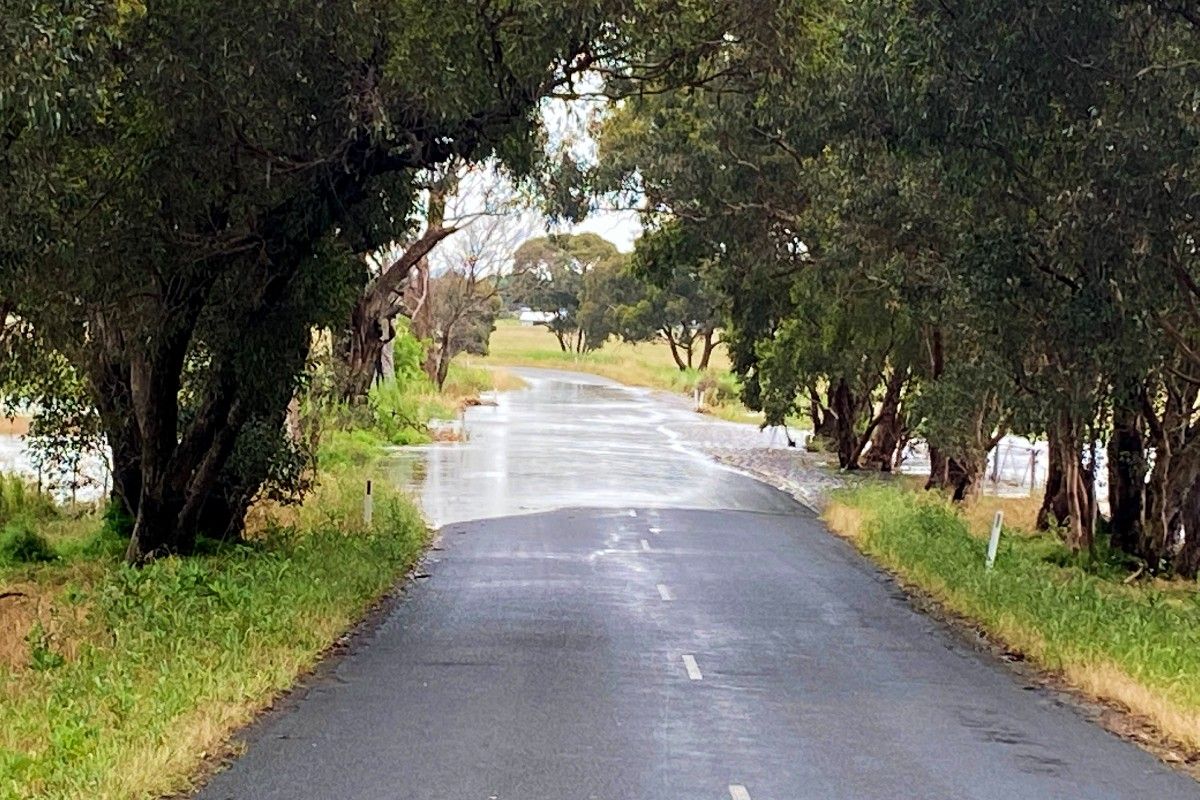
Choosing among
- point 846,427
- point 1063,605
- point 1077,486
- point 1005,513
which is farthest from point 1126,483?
point 846,427

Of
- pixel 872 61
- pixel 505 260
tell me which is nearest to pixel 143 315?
pixel 872 61

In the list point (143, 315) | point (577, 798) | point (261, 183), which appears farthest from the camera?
point (143, 315)

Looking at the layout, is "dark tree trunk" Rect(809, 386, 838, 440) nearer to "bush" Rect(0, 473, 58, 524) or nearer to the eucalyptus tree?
"bush" Rect(0, 473, 58, 524)

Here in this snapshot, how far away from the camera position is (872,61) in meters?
15.3

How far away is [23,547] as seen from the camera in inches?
867

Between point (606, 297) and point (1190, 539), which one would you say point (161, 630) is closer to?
point (1190, 539)

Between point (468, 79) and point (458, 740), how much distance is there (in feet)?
18.1

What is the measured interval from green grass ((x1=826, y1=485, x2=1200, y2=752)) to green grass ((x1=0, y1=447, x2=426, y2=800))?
6516 millimetres

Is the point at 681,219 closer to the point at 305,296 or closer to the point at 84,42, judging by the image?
the point at 305,296

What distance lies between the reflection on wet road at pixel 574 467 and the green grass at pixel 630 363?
6867 millimetres

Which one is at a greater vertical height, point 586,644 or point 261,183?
point 261,183

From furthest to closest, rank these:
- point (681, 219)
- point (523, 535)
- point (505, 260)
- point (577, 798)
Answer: point (505, 260), point (681, 219), point (523, 535), point (577, 798)

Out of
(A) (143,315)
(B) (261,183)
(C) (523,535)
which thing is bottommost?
(C) (523,535)

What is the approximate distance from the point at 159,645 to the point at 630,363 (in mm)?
109747
